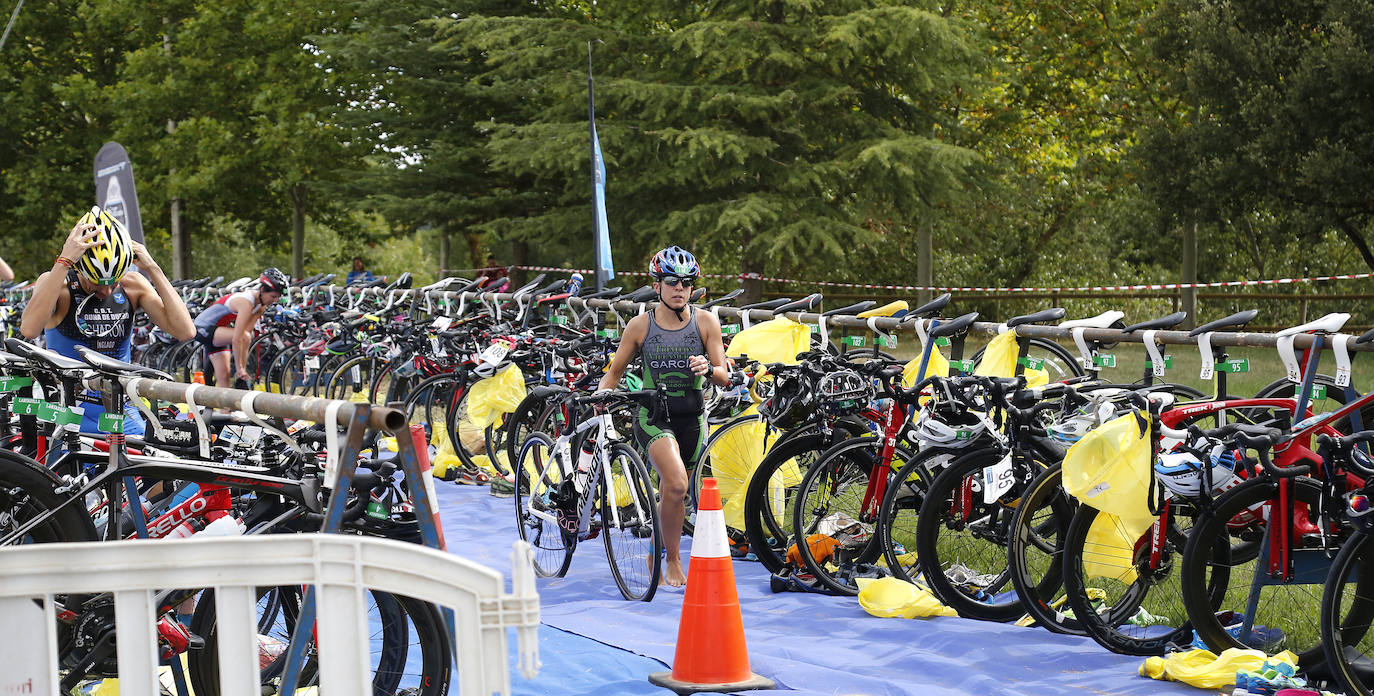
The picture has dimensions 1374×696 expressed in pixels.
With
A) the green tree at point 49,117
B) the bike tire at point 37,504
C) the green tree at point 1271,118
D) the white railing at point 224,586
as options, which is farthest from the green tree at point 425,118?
the white railing at point 224,586

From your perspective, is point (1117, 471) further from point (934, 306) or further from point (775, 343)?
point (775, 343)

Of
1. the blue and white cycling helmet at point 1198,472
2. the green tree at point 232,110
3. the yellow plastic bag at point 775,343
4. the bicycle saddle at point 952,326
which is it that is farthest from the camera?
the green tree at point 232,110

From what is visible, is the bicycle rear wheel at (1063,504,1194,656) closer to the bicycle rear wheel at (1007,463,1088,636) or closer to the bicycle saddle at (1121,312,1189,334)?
the bicycle rear wheel at (1007,463,1088,636)

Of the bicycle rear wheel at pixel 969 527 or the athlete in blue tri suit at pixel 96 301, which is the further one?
the bicycle rear wheel at pixel 969 527

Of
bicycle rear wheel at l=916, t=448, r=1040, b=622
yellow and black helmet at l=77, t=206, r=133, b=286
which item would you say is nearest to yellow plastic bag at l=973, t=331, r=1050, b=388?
bicycle rear wheel at l=916, t=448, r=1040, b=622

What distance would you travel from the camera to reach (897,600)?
5.98 metres

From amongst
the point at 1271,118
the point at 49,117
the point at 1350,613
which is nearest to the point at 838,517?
the point at 1350,613

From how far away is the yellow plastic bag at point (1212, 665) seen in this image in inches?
187

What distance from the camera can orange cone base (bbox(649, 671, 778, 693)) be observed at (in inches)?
196

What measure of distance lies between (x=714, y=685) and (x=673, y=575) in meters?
1.72

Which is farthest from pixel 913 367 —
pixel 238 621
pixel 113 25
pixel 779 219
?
pixel 113 25

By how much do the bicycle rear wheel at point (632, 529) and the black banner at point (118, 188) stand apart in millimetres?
9150

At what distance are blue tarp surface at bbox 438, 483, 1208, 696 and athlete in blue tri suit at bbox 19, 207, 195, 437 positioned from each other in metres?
2.07

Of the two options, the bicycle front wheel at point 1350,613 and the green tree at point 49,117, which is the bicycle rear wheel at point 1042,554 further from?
the green tree at point 49,117
